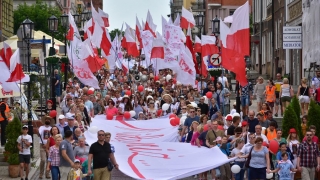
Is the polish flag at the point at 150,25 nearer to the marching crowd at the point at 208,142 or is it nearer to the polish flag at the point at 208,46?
the polish flag at the point at 208,46

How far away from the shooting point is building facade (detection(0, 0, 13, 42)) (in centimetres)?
6144

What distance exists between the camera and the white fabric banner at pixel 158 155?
2083cm

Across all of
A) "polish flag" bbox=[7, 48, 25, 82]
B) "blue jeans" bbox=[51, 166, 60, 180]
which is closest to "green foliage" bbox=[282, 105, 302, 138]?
"blue jeans" bbox=[51, 166, 60, 180]

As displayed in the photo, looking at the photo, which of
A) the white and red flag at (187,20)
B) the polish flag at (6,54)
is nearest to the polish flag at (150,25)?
the white and red flag at (187,20)

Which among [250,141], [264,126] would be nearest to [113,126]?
[264,126]

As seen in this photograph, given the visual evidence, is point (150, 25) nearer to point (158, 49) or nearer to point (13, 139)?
point (158, 49)

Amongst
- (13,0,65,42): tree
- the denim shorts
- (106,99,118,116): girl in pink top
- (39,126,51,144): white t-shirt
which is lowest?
(39,126,51,144): white t-shirt

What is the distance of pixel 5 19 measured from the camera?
64.6m

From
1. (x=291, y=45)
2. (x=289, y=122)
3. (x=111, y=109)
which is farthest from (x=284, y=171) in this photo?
(x=291, y=45)

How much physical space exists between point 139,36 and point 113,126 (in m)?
18.8

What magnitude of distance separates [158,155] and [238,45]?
3.32 meters

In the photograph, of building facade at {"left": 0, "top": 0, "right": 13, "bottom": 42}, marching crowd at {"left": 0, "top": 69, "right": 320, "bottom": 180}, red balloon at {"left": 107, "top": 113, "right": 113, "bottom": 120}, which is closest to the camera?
marching crowd at {"left": 0, "top": 69, "right": 320, "bottom": 180}

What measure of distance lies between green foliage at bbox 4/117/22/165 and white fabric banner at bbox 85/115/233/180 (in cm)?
176

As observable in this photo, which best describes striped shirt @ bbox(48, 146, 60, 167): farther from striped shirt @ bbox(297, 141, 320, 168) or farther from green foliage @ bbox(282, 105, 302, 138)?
green foliage @ bbox(282, 105, 302, 138)
